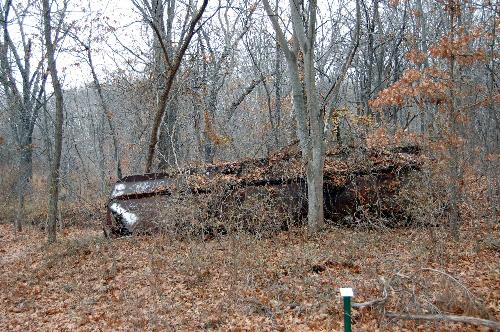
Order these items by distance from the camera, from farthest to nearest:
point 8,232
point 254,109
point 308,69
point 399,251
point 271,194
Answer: point 254,109 < point 8,232 < point 271,194 < point 308,69 < point 399,251

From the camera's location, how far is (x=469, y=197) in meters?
10.2

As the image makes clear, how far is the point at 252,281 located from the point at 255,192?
407cm

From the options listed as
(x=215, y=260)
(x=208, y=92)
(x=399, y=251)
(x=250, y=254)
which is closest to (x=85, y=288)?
(x=215, y=260)

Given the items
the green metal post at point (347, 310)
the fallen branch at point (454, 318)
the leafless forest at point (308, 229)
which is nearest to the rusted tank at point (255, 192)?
the leafless forest at point (308, 229)

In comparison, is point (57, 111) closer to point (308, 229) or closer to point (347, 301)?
point (308, 229)

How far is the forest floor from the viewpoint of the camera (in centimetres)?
648

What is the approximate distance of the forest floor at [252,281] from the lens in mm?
6480

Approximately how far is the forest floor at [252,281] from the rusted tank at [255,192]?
0.57 m

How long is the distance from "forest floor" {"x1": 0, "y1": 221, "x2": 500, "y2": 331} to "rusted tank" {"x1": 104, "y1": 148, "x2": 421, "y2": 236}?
0.57m

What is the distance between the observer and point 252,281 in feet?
26.4

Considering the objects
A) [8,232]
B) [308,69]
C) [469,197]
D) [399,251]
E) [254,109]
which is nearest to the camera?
[399,251]

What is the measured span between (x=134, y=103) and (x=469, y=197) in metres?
13.6

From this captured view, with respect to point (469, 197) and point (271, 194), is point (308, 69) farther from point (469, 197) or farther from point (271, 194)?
point (469, 197)

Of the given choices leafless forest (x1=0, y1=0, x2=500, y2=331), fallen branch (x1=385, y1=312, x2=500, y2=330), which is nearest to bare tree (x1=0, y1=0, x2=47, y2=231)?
leafless forest (x1=0, y1=0, x2=500, y2=331)
